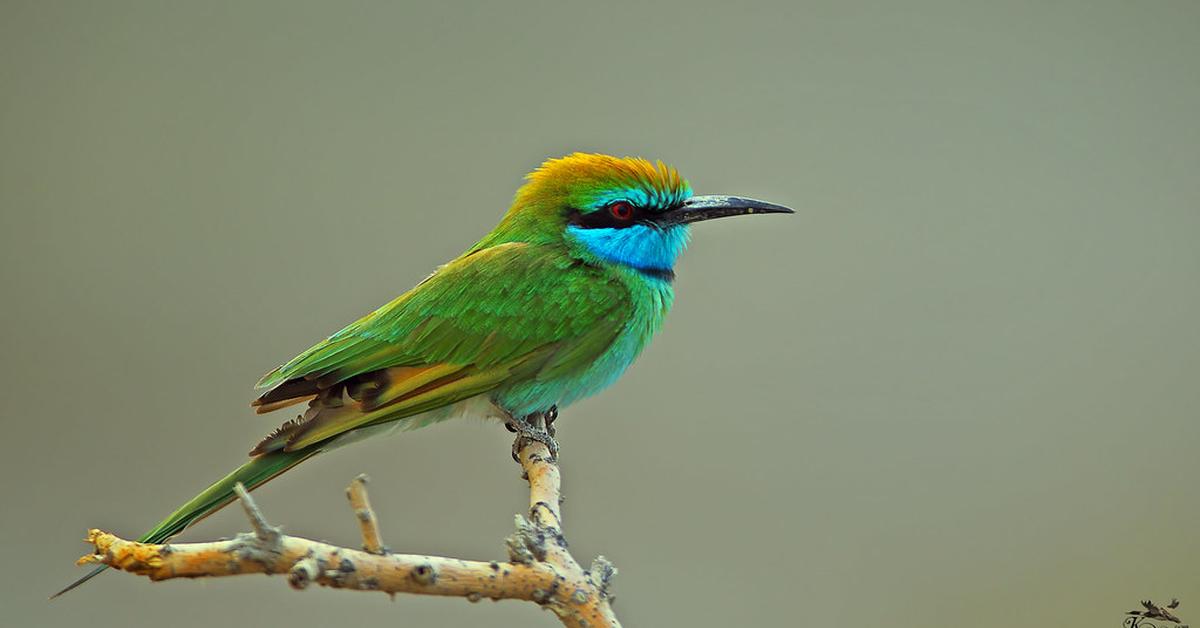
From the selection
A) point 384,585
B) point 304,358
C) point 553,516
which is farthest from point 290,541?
point 304,358

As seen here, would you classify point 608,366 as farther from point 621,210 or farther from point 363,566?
point 363,566

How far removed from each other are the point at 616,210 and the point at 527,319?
0.27 metres

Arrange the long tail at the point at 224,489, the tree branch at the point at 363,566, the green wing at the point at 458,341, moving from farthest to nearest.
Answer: the green wing at the point at 458,341, the long tail at the point at 224,489, the tree branch at the point at 363,566

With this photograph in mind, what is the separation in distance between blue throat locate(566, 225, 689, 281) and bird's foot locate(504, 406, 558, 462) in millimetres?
330

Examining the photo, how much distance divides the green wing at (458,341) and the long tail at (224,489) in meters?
0.05

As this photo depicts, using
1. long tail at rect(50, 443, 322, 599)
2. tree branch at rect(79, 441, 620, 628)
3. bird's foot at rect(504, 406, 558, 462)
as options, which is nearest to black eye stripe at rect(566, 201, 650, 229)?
bird's foot at rect(504, 406, 558, 462)

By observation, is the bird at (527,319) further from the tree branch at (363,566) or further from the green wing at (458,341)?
the tree branch at (363,566)

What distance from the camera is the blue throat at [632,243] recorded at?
2045 mm

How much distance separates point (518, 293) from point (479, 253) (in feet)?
0.49

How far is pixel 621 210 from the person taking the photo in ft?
6.66

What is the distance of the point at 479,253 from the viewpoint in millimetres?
2059

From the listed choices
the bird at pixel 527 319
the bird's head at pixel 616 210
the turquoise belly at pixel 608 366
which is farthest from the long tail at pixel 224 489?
the bird's head at pixel 616 210

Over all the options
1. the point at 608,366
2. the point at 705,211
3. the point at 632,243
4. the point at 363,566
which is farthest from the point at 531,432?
the point at 363,566

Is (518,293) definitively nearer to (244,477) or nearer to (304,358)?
(304,358)
